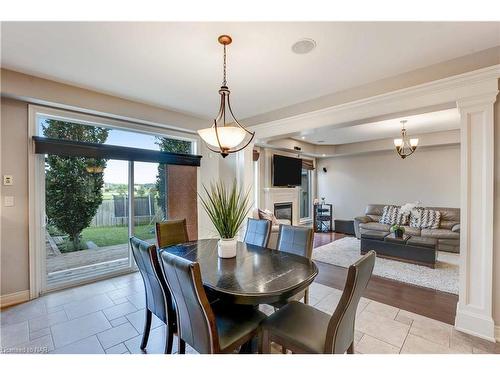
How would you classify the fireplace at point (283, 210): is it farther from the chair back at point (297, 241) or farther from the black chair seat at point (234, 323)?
the black chair seat at point (234, 323)

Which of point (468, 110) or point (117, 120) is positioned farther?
point (117, 120)

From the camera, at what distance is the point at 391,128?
204 inches

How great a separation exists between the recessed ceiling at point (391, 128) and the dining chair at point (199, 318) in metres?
2.98

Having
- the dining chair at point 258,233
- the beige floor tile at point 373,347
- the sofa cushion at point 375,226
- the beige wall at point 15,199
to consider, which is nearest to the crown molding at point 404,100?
the dining chair at point 258,233

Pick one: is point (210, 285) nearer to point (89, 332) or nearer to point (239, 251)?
point (239, 251)

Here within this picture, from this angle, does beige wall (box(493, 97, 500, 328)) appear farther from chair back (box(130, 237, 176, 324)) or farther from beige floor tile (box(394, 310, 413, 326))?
chair back (box(130, 237, 176, 324))

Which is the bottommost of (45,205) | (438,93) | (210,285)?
(210,285)

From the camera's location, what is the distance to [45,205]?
10.0 feet

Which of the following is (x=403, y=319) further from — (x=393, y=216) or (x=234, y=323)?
(x=393, y=216)

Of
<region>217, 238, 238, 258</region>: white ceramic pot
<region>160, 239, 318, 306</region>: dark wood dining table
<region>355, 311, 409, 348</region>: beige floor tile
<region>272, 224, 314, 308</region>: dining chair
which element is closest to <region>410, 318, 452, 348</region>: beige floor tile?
<region>355, 311, 409, 348</region>: beige floor tile

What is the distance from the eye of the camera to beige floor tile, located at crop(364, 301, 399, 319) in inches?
101

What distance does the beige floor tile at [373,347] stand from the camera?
1.96 metres

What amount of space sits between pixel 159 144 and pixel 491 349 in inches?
185

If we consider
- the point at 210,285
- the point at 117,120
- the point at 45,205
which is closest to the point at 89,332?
the point at 210,285
